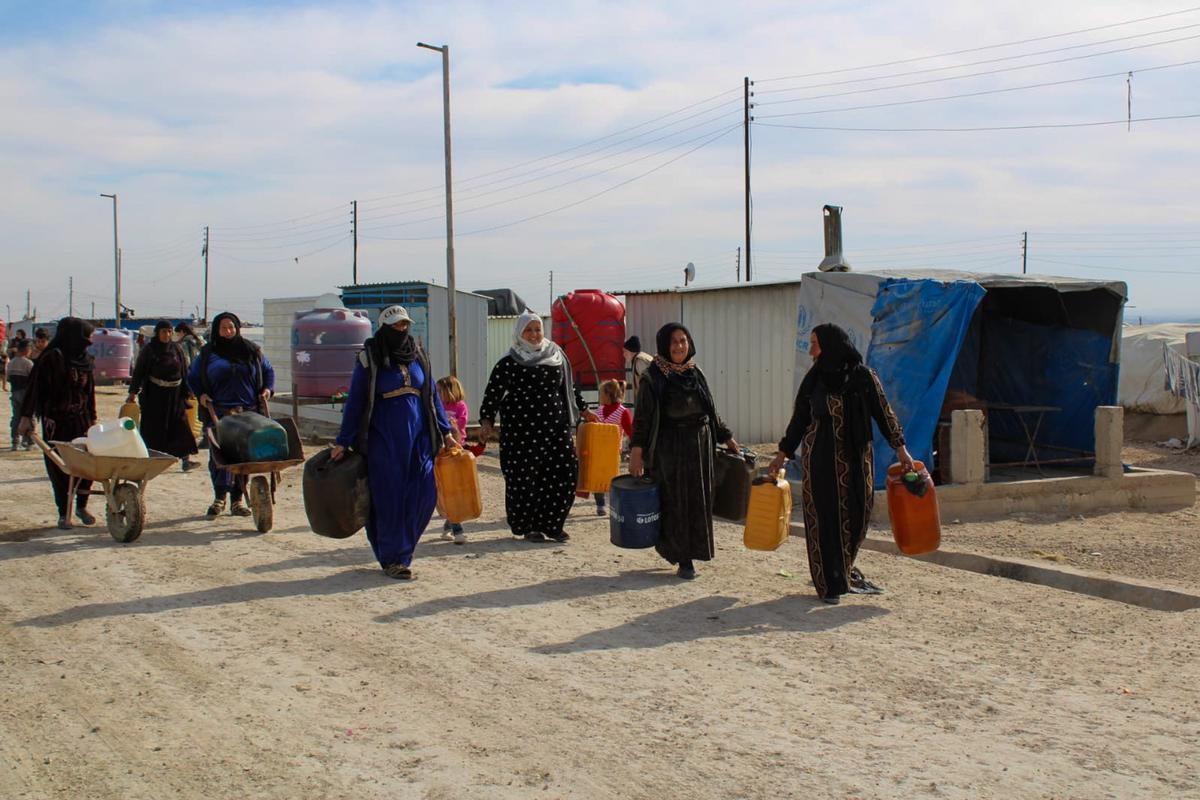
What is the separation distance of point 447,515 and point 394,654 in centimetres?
224

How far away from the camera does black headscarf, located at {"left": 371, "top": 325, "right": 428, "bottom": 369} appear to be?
22.5 ft

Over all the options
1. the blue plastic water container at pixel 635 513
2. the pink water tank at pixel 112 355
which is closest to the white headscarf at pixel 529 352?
the blue plastic water container at pixel 635 513

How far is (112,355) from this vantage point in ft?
111

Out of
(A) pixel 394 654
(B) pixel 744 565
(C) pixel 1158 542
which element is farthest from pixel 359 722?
(C) pixel 1158 542

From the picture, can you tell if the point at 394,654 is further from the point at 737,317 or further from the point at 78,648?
the point at 737,317

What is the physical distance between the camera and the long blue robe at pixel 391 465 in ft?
22.4

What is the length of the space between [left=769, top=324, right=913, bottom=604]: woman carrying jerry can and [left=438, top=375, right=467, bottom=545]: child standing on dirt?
8.44ft

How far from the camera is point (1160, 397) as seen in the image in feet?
58.2

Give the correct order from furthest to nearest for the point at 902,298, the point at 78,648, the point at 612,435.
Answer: the point at 902,298
the point at 612,435
the point at 78,648

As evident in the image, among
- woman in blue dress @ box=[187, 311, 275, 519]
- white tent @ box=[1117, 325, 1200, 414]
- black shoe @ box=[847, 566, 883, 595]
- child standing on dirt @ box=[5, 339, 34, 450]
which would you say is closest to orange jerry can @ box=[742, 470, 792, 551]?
black shoe @ box=[847, 566, 883, 595]

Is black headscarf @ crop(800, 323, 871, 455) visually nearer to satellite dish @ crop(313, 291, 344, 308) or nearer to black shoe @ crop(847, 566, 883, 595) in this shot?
black shoe @ crop(847, 566, 883, 595)

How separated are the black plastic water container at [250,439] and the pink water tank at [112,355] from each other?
27466mm

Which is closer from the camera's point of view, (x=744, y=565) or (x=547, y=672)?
(x=547, y=672)

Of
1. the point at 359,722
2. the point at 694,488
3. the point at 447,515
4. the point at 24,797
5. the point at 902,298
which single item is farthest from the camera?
the point at 902,298
